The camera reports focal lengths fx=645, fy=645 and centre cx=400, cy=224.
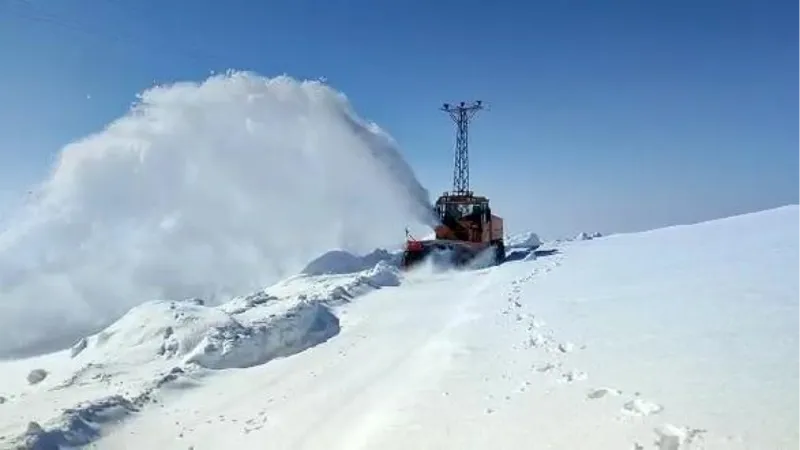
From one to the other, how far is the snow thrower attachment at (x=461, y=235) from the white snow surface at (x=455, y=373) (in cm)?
972

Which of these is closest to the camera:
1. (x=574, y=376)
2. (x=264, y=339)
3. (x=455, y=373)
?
(x=574, y=376)

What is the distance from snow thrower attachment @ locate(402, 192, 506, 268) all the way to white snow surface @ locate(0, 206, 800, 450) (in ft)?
31.9

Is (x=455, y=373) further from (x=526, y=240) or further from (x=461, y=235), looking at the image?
(x=526, y=240)

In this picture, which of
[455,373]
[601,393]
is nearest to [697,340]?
[601,393]

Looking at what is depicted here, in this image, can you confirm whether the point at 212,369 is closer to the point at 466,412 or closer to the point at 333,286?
the point at 466,412

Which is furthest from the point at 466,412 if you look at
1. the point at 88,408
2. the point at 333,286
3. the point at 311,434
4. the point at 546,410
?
the point at 333,286

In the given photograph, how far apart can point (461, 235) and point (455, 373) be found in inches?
855

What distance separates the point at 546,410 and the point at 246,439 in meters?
3.64

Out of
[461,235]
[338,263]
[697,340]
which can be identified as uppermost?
[461,235]

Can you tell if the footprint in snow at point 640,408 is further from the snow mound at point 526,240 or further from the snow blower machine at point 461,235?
the snow mound at point 526,240

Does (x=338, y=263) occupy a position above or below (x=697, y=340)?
above

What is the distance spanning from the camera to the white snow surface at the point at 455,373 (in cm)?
633

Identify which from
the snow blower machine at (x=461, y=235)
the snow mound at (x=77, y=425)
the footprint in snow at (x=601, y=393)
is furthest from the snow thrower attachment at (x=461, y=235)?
the footprint in snow at (x=601, y=393)

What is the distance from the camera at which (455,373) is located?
361 inches
